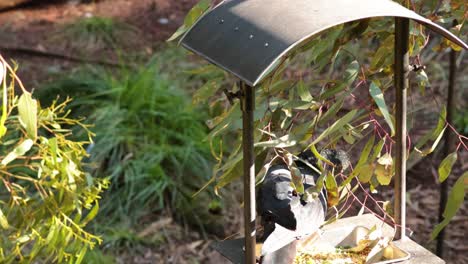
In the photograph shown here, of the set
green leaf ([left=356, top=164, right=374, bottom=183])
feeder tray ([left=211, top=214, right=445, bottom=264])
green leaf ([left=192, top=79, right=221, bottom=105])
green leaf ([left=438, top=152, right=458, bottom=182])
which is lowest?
feeder tray ([left=211, top=214, right=445, bottom=264])

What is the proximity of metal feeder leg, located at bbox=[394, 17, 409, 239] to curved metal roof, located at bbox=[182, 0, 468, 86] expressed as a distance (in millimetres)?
156

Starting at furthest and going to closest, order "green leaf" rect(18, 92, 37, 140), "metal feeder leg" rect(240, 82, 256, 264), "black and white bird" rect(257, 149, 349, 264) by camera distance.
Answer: "green leaf" rect(18, 92, 37, 140) → "black and white bird" rect(257, 149, 349, 264) → "metal feeder leg" rect(240, 82, 256, 264)

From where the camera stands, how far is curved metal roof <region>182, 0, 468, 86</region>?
123 cm

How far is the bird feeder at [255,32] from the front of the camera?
1235mm

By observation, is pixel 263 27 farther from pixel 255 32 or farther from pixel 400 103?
pixel 400 103

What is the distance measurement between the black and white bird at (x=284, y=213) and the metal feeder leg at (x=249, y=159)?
0.22 feet

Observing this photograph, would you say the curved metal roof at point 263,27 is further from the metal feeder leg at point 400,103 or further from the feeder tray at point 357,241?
the feeder tray at point 357,241

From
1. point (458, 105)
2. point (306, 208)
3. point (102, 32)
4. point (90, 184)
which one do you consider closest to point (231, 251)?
Answer: point (306, 208)

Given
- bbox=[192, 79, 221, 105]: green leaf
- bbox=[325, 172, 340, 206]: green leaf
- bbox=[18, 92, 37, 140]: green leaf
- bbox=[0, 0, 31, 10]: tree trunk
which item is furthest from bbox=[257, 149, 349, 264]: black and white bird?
bbox=[0, 0, 31, 10]: tree trunk

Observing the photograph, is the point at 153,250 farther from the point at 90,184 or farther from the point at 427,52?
the point at 427,52

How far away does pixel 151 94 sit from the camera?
3.69 meters

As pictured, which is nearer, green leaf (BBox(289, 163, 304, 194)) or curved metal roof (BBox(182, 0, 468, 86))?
curved metal roof (BBox(182, 0, 468, 86))

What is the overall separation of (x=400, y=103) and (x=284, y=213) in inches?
11.3

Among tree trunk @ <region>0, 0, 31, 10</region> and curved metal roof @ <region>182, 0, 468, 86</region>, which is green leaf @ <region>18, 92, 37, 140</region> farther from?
tree trunk @ <region>0, 0, 31, 10</region>
